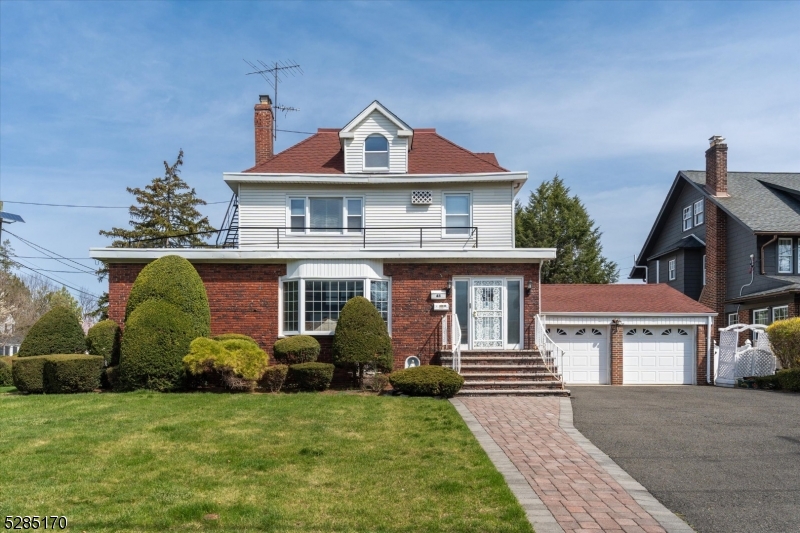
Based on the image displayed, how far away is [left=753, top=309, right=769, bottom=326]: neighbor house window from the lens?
25.5 m

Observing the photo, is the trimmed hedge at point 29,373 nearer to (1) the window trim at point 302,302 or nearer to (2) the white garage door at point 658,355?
(1) the window trim at point 302,302

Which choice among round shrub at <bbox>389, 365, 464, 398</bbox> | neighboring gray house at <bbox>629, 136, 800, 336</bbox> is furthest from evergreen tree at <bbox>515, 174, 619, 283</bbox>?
round shrub at <bbox>389, 365, 464, 398</bbox>

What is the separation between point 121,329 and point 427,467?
12216 mm

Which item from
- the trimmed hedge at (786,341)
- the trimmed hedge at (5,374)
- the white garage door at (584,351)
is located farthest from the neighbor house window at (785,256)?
the trimmed hedge at (5,374)

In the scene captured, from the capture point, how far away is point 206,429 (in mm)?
10328

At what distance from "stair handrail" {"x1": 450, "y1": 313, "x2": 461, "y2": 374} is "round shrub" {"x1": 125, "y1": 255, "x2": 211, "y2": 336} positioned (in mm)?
6222

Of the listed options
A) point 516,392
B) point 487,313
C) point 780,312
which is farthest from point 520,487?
point 780,312

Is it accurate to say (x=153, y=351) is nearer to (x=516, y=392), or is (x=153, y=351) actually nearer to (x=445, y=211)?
(x=516, y=392)

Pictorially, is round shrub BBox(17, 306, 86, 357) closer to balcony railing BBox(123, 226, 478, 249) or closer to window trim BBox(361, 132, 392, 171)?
balcony railing BBox(123, 226, 478, 249)

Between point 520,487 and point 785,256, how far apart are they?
2314cm

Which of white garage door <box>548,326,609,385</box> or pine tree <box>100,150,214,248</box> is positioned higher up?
pine tree <box>100,150,214,248</box>

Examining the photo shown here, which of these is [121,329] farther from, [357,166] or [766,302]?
[766,302]

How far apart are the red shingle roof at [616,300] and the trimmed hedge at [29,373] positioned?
14291 mm

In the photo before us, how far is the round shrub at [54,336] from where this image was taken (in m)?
16.5
